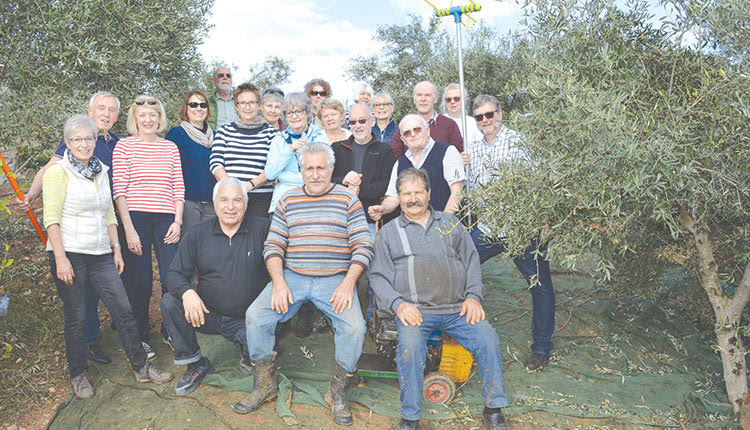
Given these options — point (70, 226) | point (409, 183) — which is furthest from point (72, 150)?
point (409, 183)

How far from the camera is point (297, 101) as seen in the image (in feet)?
16.8

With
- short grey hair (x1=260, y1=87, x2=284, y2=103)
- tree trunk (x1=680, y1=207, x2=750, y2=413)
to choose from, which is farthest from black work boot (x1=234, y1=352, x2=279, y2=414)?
tree trunk (x1=680, y1=207, x2=750, y2=413)

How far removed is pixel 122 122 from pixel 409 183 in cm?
579

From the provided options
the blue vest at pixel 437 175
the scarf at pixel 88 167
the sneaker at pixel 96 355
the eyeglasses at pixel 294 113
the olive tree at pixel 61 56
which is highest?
the olive tree at pixel 61 56

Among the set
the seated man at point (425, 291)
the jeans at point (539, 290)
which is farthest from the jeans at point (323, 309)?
the jeans at point (539, 290)

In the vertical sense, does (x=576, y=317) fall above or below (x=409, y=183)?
below

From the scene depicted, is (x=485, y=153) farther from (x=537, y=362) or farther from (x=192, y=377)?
Answer: (x=192, y=377)

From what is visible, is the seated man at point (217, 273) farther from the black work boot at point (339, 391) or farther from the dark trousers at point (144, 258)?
the black work boot at point (339, 391)

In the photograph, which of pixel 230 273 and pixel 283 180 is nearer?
pixel 230 273

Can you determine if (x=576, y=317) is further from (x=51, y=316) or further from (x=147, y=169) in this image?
(x=51, y=316)

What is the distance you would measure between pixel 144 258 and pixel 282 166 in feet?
5.53

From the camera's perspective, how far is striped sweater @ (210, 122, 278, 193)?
5125 mm

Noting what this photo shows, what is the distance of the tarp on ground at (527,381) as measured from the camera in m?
4.11

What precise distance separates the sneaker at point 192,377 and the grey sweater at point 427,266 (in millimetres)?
1796
